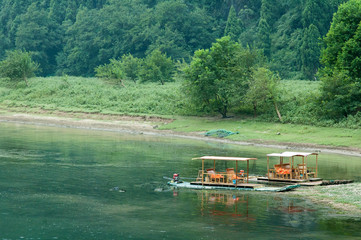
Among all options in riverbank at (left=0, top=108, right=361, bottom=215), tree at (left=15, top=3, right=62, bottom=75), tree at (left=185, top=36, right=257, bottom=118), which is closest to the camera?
riverbank at (left=0, top=108, right=361, bottom=215)

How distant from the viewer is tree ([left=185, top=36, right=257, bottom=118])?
84.6 metres

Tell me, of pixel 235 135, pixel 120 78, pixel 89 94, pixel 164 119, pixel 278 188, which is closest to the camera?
pixel 278 188

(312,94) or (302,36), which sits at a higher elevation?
(302,36)

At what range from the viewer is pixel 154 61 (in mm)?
126625

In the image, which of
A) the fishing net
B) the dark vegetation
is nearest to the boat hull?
the dark vegetation

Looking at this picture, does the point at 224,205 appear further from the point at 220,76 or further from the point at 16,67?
the point at 16,67

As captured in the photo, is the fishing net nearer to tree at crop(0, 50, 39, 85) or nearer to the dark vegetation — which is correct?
the dark vegetation

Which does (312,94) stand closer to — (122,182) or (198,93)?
(198,93)

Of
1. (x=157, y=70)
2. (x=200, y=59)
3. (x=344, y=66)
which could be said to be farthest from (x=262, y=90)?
(x=157, y=70)

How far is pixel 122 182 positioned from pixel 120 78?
252ft

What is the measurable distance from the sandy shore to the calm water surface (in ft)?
36.5

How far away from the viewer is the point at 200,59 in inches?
3408

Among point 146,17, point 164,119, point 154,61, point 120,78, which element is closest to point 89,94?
point 120,78

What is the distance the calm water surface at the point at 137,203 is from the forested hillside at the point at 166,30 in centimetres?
7539
